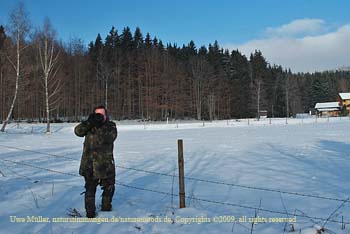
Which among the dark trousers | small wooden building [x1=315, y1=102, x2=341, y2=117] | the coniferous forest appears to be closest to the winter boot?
the dark trousers

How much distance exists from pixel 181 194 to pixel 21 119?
186 feet

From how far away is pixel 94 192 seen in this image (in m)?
5.79

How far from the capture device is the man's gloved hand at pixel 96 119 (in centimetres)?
568

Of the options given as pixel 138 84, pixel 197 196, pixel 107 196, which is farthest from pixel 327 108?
pixel 107 196

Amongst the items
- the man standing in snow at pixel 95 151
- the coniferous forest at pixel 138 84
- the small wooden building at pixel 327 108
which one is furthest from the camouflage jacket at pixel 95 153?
the small wooden building at pixel 327 108

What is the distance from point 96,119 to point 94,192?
122 cm

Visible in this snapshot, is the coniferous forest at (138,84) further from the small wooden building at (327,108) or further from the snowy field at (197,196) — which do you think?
the snowy field at (197,196)

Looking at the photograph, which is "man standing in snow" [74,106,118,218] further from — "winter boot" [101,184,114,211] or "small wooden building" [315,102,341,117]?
"small wooden building" [315,102,341,117]

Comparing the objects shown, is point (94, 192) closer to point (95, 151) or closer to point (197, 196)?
point (95, 151)

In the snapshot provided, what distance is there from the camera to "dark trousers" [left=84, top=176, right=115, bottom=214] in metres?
5.64

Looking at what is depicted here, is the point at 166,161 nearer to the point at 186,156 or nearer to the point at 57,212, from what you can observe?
the point at 186,156

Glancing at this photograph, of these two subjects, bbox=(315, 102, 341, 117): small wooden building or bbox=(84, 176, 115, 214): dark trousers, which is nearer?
bbox=(84, 176, 115, 214): dark trousers

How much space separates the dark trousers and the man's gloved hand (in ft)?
2.96

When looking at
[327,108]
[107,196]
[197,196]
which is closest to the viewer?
[107,196]
